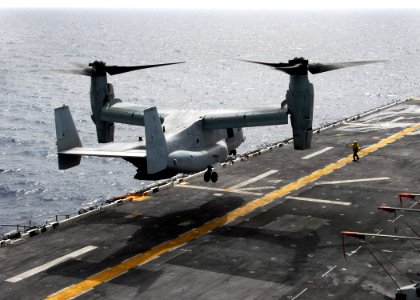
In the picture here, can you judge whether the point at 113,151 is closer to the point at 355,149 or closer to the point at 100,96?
the point at 100,96

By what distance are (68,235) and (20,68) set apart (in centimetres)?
15135

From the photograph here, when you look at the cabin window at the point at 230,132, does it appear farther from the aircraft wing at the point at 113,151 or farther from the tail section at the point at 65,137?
the tail section at the point at 65,137

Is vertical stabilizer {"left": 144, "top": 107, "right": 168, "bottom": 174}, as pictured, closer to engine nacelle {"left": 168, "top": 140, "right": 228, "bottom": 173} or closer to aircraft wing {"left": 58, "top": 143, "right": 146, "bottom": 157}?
aircraft wing {"left": 58, "top": 143, "right": 146, "bottom": 157}

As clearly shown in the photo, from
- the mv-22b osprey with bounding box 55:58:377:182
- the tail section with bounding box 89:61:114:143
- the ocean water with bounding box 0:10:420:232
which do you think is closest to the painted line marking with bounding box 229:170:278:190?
the mv-22b osprey with bounding box 55:58:377:182

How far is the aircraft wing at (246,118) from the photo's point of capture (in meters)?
40.0

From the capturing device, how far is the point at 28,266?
33156 millimetres

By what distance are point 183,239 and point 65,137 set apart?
8.86 m

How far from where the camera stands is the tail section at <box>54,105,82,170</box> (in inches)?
1428

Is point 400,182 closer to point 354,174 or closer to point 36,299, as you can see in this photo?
point 354,174

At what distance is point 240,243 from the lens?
35.9 meters

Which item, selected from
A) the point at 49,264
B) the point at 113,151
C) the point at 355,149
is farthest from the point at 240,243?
the point at 355,149

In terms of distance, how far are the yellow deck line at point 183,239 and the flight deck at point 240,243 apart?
0.20 ft

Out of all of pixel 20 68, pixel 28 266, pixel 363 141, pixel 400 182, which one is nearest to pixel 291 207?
pixel 400 182

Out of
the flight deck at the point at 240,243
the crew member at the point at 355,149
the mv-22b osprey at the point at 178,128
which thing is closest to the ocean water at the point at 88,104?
the mv-22b osprey at the point at 178,128
